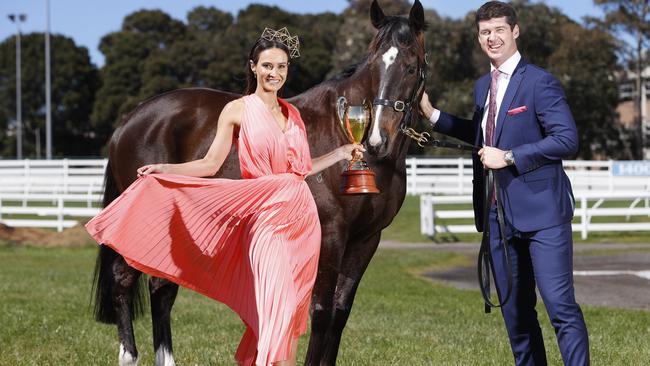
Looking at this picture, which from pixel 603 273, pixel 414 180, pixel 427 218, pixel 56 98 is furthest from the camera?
pixel 56 98

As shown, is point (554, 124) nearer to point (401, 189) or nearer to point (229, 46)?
point (401, 189)

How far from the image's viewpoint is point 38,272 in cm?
1503

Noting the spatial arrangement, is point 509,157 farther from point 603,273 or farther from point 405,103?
point 603,273

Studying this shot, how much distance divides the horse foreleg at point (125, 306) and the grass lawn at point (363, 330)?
0.50m

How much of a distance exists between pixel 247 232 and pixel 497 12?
181 cm

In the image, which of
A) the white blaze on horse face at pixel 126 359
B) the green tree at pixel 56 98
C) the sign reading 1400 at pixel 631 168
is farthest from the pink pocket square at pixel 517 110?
the green tree at pixel 56 98

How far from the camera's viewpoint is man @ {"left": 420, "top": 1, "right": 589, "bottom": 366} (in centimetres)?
471

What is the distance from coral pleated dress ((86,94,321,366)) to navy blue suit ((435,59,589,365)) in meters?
1.10

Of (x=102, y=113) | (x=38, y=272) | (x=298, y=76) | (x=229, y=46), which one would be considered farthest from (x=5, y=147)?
(x=38, y=272)

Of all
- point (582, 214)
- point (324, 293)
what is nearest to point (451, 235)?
point (582, 214)

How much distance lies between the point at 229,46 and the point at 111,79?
33.9ft

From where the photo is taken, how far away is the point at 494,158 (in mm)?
4777

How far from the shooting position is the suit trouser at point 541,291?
15.4ft

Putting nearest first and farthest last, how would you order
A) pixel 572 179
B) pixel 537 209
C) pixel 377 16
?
pixel 537 209 → pixel 377 16 → pixel 572 179
